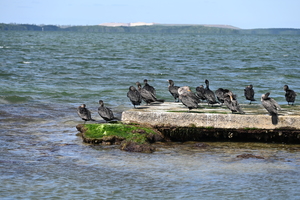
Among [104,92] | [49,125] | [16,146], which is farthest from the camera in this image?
[104,92]

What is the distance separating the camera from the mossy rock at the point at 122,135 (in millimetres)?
11312

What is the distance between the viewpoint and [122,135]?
1186cm

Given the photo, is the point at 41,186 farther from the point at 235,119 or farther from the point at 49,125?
Answer: the point at 49,125

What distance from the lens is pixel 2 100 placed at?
70.6 ft

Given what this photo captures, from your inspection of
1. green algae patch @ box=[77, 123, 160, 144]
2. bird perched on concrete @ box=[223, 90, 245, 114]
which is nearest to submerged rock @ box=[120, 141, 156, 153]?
green algae patch @ box=[77, 123, 160, 144]

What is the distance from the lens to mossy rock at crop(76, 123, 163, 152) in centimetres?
1131

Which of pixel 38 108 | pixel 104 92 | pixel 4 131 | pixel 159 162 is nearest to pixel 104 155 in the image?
pixel 159 162

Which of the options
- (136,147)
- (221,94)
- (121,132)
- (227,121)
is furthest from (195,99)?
(136,147)

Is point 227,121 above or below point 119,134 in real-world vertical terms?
above

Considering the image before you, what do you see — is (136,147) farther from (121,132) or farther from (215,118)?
(215,118)

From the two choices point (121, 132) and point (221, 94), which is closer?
point (121, 132)

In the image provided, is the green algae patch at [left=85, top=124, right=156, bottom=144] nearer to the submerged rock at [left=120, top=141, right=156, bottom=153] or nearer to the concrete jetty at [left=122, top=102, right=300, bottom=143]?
the submerged rock at [left=120, top=141, right=156, bottom=153]

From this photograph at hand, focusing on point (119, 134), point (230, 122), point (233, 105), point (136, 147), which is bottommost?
point (136, 147)

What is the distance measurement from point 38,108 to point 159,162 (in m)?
10.6
